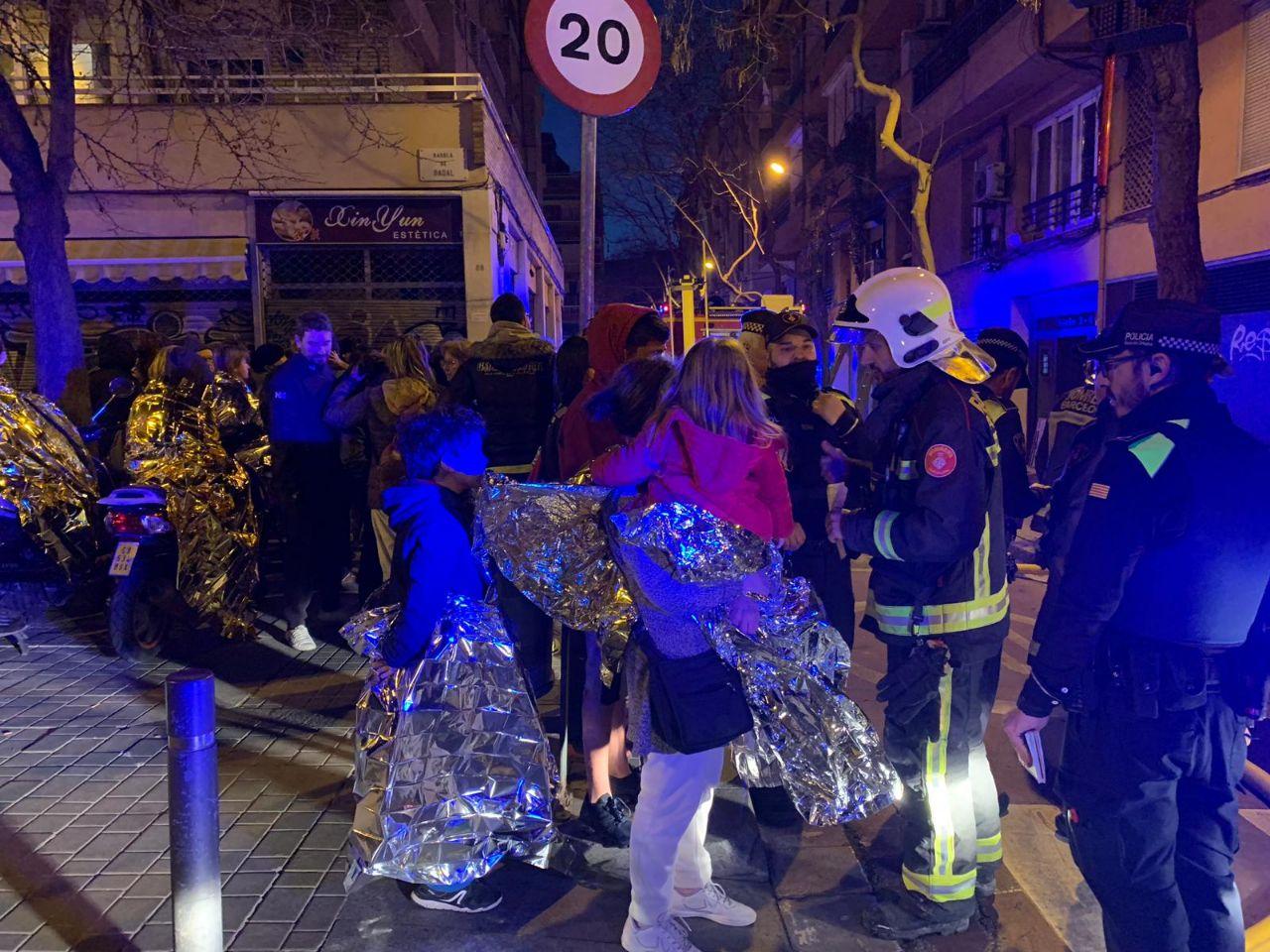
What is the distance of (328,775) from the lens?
446 cm

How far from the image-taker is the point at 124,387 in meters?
6.74

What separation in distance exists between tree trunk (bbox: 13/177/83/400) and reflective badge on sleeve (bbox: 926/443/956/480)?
799 cm

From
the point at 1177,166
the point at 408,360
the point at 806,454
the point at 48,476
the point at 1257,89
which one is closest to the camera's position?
the point at 806,454

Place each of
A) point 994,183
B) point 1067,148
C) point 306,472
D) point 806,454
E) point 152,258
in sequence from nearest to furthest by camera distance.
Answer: point 806,454
point 306,472
point 152,258
point 1067,148
point 994,183

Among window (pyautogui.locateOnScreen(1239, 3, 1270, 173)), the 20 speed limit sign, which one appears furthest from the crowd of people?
window (pyautogui.locateOnScreen(1239, 3, 1270, 173))

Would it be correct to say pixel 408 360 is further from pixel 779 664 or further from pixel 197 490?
pixel 779 664

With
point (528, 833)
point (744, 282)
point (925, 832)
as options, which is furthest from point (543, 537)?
point (744, 282)

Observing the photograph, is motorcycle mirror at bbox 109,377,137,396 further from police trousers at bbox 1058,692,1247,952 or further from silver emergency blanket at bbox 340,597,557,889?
police trousers at bbox 1058,692,1247,952

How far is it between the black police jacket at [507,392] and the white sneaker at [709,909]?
2.67m

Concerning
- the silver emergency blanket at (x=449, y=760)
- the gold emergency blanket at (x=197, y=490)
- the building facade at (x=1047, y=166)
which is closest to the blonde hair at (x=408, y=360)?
the gold emergency blanket at (x=197, y=490)

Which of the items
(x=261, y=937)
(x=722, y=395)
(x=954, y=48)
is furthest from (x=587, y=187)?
(x=954, y=48)

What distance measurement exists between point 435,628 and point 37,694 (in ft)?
12.0

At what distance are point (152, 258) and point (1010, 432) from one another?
12.9 m

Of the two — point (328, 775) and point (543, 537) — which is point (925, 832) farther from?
point (328, 775)
